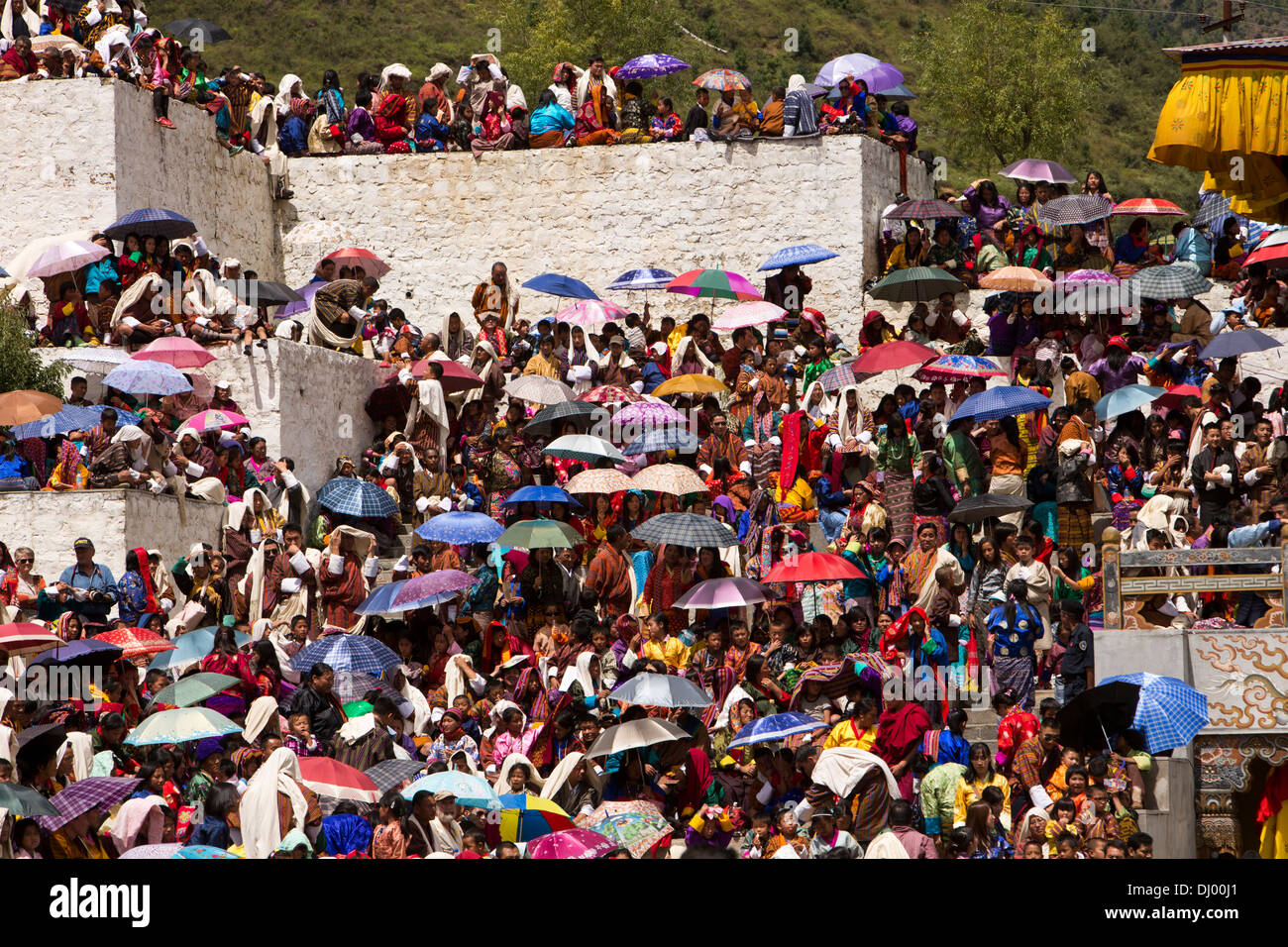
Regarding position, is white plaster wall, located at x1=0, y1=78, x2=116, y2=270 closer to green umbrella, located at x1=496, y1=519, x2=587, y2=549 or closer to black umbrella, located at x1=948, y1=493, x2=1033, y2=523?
green umbrella, located at x1=496, y1=519, x2=587, y2=549

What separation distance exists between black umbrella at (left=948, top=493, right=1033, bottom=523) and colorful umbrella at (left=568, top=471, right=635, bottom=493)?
3.26 metres

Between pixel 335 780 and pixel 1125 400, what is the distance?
9.15 meters

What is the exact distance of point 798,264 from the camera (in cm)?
2498

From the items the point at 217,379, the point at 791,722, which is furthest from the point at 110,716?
the point at 217,379

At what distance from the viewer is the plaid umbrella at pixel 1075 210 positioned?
23.7m

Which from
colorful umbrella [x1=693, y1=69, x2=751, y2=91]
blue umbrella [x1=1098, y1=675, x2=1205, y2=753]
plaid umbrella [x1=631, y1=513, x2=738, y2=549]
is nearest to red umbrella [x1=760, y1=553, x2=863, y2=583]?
plaid umbrella [x1=631, y1=513, x2=738, y2=549]

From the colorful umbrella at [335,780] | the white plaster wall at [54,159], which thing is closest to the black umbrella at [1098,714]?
the colorful umbrella at [335,780]

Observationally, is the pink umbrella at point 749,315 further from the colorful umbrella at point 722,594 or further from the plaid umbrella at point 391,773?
the plaid umbrella at point 391,773

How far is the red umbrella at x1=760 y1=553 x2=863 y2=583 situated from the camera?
16812mm

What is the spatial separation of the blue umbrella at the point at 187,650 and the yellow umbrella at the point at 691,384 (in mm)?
6419

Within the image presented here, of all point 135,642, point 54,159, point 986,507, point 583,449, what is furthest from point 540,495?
point 54,159

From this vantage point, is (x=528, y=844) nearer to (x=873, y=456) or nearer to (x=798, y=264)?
(x=873, y=456)

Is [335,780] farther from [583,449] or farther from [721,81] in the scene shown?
[721,81]

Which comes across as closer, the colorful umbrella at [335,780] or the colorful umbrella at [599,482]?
the colorful umbrella at [335,780]
